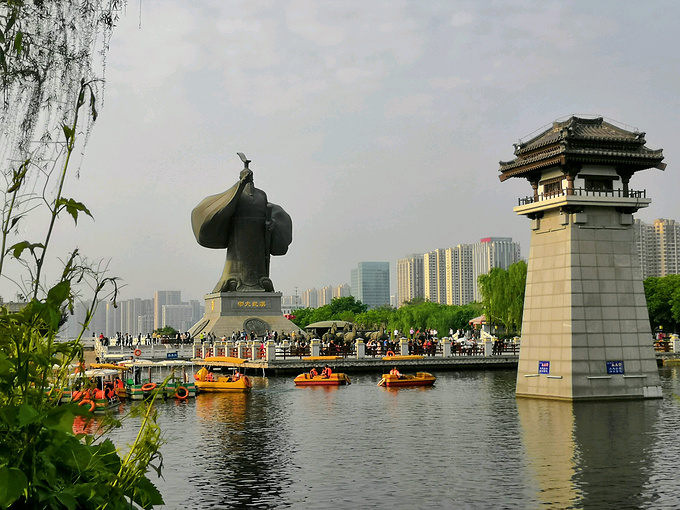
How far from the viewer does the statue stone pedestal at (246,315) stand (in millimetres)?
60281

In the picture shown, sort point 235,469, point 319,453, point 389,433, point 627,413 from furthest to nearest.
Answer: point 627,413, point 389,433, point 319,453, point 235,469

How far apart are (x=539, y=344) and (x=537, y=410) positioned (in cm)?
231

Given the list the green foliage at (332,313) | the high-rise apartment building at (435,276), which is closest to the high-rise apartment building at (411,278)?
the high-rise apartment building at (435,276)

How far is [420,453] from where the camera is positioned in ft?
64.2

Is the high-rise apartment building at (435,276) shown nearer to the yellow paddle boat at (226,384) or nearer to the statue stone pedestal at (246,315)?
the statue stone pedestal at (246,315)

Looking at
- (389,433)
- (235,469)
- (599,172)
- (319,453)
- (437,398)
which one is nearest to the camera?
(235,469)

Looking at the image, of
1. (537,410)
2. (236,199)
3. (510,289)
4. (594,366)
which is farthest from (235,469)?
(236,199)

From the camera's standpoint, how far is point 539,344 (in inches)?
1061

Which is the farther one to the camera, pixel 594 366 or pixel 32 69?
pixel 594 366

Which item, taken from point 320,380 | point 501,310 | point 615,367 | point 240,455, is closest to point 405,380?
point 320,380

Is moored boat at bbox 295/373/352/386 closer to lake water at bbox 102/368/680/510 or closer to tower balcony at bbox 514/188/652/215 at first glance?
lake water at bbox 102/368/680/510

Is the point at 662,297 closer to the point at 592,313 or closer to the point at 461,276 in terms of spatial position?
the point at 592,313

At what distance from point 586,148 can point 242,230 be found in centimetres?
4145

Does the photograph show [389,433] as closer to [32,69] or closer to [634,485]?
[634,485]
